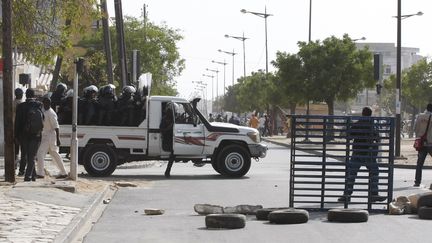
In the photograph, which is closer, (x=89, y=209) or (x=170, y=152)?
(x=89, y=209)

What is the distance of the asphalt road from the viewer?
11.9 m

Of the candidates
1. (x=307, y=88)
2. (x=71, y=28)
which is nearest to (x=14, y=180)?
(x=71, y=28)

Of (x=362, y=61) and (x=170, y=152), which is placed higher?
(x=362, y=61)

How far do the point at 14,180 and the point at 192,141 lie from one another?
6.05 meters

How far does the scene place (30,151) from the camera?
18.5m

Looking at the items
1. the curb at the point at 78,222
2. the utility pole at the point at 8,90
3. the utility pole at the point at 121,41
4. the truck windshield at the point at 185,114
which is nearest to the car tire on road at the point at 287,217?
the curb at the point at 78,222

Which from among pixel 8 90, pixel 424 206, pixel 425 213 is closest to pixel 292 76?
pixel 8 90

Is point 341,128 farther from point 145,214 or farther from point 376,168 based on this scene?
point 145,214

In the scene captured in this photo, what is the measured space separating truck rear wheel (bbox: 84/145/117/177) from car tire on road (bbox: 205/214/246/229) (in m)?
10.3

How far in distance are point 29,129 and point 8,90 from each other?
0.95 meters

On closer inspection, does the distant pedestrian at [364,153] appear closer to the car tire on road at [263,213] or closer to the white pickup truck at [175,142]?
the car tire on road at [263,213]

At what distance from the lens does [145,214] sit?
14953 mm

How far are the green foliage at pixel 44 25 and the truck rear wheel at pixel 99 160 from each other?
10.6 feet

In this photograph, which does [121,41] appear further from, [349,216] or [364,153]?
[349,216]
